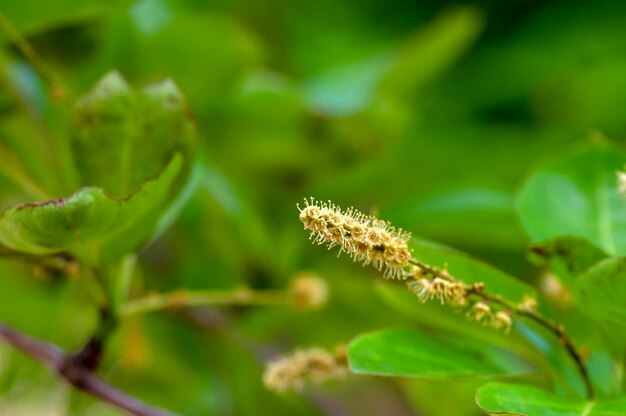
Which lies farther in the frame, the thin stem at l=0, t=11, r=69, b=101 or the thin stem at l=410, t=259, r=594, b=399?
the thin stem at l=0, t=11, r=69, b=101

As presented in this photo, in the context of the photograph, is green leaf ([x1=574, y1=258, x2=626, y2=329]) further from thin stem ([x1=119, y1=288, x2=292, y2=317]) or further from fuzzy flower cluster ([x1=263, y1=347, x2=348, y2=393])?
thin stem ([x1=119, y1=288, x2=292, y2=317])

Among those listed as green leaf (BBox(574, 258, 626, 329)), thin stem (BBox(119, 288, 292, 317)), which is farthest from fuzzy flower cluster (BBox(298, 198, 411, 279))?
thin stem (BBox(119, 288, 292, 317))

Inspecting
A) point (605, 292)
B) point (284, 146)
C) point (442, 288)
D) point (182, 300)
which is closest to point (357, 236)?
point (442, 288)

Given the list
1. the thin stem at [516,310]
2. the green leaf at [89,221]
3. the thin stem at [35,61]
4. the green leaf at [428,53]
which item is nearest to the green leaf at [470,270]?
the thin stem at [516,310]

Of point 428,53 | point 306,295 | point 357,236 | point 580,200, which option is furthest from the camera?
point 428,53

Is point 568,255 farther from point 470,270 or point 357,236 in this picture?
point 357,236

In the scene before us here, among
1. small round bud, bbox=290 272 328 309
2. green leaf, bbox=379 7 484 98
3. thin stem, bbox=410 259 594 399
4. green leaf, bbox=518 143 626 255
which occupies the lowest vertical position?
thin stem, bbox=410 259 594 399
